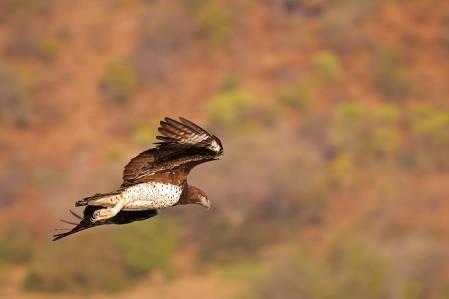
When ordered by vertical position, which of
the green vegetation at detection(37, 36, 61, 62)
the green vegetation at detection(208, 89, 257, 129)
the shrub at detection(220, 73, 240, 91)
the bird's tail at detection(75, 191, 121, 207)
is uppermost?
the green vegetation at detection(37, 36, 61, 62)

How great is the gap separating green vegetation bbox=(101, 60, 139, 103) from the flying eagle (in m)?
40.0

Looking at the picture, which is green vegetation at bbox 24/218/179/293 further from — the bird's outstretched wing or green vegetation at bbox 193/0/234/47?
the bird's outstretched wing

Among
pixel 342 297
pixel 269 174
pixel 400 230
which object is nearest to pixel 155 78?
pixel 269 174

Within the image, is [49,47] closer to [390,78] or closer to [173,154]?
[390,78]

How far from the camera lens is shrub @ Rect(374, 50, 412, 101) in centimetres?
5344

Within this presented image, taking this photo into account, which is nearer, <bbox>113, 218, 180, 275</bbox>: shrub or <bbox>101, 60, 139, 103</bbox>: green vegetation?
<bbox>113, 218, 180, 275</bbox>: shrub

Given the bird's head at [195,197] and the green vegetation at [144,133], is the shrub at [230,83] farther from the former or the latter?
the bird's head at [195,197]

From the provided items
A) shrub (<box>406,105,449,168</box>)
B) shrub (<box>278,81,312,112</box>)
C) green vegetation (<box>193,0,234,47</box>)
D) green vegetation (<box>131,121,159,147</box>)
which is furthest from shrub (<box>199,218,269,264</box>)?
green vegetation (<box>193,0,234,47</box>)

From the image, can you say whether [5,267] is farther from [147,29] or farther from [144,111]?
[147,29]

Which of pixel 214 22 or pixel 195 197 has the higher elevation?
pixel 214 22

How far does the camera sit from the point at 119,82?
175 ft

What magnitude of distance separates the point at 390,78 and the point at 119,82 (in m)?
11.3

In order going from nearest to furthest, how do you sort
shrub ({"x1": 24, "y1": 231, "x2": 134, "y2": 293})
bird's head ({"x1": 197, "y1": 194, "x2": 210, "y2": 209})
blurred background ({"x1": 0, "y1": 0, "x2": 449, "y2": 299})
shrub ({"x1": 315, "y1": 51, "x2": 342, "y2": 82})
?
bird's head ({"x1": 197, "y1": 194, "x2": 210, "y2": 209}), shrub ({"x1": 24, "y1": 231, "x2": 134, "y2": 293}), blurred background ({"x1": 0, "y1": 0, "x2": 449, "y2": 299}), shrub ({"x1": 315, "y1": 51, "x2": 342, "y2": 82})

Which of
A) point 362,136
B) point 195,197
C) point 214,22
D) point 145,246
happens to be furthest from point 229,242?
point 195,197
